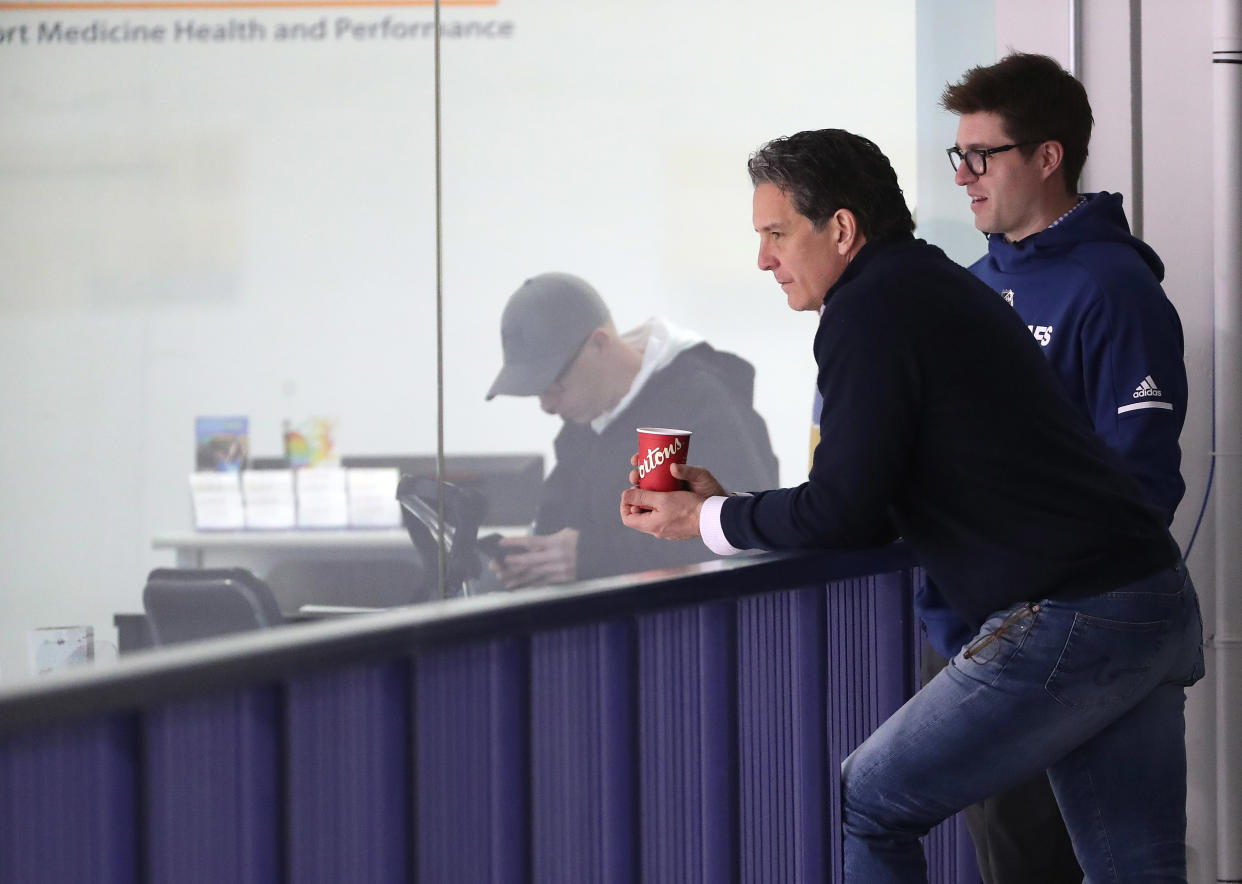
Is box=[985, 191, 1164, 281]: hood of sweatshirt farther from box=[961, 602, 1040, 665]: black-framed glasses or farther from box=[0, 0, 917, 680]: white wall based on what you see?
box=[0, 0, 917, 680]: white wall

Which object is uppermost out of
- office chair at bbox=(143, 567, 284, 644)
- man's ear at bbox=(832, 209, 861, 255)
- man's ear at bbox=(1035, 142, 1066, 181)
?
man's ear at bbox=(1035, 142, 1066, 181)

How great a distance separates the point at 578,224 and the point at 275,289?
50.2 inches

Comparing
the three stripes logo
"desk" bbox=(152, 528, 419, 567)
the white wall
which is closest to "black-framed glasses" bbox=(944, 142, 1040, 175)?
the three stripes logo

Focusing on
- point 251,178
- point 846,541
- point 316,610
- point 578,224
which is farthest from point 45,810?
point 251,178

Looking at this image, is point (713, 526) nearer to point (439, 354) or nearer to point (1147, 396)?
point (1147, 396)

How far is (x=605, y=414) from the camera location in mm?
4719

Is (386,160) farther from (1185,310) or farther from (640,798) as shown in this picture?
(640,798)

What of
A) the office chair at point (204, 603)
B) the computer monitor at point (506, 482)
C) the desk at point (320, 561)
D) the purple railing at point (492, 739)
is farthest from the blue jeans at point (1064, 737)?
the office chair at point (204, 603)

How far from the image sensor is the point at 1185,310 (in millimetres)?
2969

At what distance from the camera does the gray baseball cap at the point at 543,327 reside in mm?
4797

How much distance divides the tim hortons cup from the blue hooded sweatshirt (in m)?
0.67

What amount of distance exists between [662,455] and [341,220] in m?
3.64

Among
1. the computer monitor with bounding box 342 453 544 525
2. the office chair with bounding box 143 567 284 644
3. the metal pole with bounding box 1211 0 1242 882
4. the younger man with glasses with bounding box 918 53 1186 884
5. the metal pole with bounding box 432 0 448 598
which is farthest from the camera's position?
the office chair with bounding box 143 567 284 644

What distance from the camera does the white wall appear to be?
15.2ft
